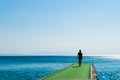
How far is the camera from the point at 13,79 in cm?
4466

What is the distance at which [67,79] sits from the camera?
25.3m

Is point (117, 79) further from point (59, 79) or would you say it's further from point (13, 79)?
point (59, 79)

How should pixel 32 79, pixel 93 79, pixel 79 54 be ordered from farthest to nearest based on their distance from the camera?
pixel 79 54 → pixel 32 79 → pixel 93 79

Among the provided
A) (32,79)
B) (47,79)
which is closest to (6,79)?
(32,79)

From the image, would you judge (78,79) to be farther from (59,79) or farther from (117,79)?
(117,79)

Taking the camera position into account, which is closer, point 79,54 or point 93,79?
point 93,79

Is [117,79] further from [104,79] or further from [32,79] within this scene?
[32,79]

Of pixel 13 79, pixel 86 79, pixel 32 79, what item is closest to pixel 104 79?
pixel 32 79

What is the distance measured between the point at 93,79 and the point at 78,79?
1.26 metres

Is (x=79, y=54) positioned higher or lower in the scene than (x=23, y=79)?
higher

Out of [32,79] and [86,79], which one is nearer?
[86,79]

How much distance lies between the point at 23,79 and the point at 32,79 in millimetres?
1464

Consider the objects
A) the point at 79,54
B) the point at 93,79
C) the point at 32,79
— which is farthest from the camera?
the point at 79,54

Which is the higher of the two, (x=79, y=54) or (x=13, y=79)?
(x=79, y=54)
